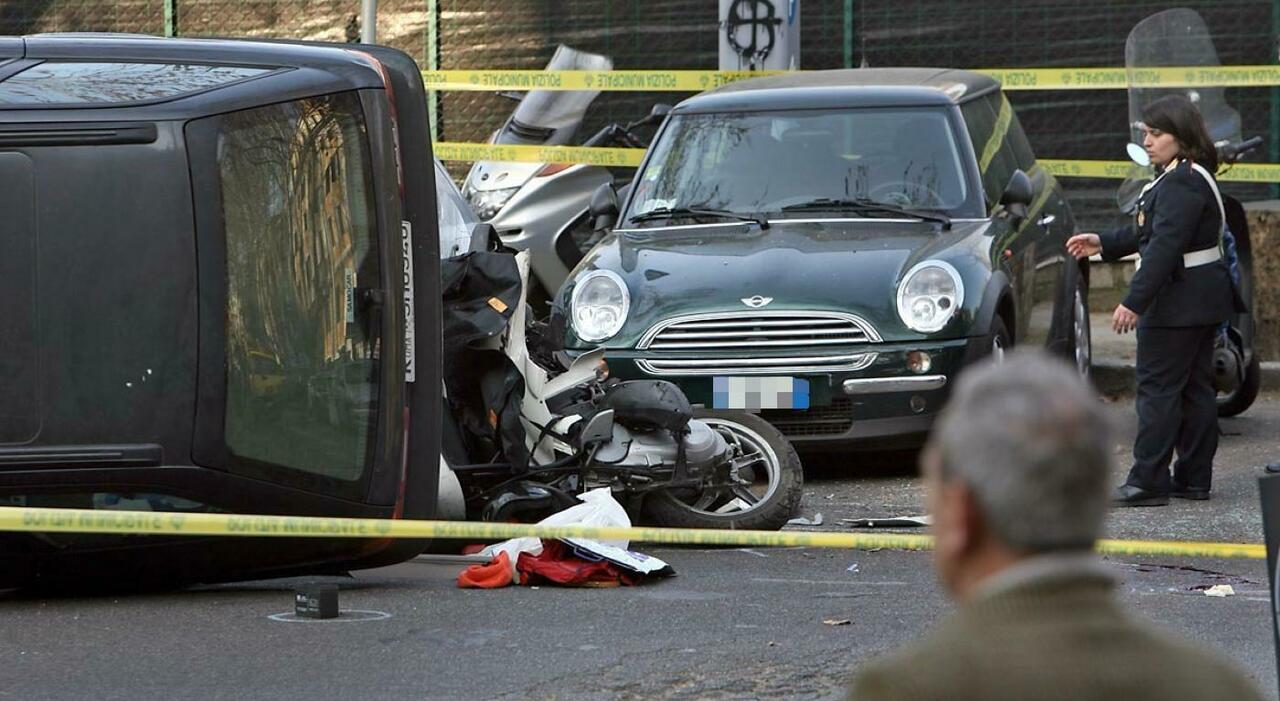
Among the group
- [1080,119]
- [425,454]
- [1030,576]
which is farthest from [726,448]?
[1080,119]

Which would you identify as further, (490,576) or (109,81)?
(490,576)

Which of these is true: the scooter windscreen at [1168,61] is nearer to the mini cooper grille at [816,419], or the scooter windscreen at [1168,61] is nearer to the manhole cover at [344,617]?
the mini cooper grille at [816,419]

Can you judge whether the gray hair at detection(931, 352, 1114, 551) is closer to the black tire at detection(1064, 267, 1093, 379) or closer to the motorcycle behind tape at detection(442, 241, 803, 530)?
the motorcycle behind tape at detection(442, 241, 803, 530)

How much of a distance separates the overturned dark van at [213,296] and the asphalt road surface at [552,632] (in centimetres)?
31

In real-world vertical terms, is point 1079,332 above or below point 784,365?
below

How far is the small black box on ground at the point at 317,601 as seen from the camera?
608 centimetres

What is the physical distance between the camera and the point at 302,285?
634 cm

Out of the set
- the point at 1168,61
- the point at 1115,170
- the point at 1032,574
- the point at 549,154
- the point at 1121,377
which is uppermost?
the point at 1168,61

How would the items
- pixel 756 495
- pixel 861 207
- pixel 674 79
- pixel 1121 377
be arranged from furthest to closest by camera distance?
1. pixel 674 79
2. pixel 1121 377
3. pixel 861 207
4. pixel 756 495

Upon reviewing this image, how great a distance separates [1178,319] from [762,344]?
1.69 metres

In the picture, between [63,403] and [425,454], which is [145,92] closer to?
[63,403]

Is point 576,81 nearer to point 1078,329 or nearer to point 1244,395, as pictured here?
point 1078,329

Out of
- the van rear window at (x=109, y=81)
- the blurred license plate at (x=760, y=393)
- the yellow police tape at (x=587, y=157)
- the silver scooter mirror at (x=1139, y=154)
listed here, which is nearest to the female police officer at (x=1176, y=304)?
the blurred license plate at (x=760, y=393)

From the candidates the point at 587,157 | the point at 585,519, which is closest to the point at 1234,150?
the point at 587,157
